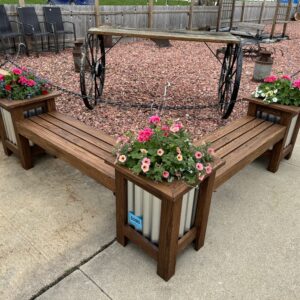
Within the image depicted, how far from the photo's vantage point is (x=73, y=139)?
2.72 metres

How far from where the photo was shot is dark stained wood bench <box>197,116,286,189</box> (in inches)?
96.4

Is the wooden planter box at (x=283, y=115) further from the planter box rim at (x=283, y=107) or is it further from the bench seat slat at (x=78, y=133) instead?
the bench seat slat at (x=78, y=133)

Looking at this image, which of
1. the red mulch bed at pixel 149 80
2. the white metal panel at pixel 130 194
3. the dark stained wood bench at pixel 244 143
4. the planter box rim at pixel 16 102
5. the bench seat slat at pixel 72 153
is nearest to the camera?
the white metal panel at pixel 130 194

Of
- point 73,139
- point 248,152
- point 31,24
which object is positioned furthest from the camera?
point 31,24

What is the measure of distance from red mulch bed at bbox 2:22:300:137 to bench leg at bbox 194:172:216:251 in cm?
202

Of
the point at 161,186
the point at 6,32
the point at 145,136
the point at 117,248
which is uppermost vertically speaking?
the point at 145,136

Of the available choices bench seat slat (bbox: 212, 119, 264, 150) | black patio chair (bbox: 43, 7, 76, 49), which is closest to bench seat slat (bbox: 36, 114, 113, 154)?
bench seat slat (bbox: 212, 119, 264, 150)

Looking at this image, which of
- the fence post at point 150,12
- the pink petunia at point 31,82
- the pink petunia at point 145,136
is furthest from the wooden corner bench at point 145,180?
the fence post at point 150,12

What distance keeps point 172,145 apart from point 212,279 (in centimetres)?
96

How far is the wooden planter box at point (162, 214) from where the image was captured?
5.73 ft

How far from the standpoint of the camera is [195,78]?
641 cm

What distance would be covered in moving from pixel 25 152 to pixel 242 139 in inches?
85.3

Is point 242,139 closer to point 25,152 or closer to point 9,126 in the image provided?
point 25,152

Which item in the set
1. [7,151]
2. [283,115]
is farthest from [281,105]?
A: [7,151]
